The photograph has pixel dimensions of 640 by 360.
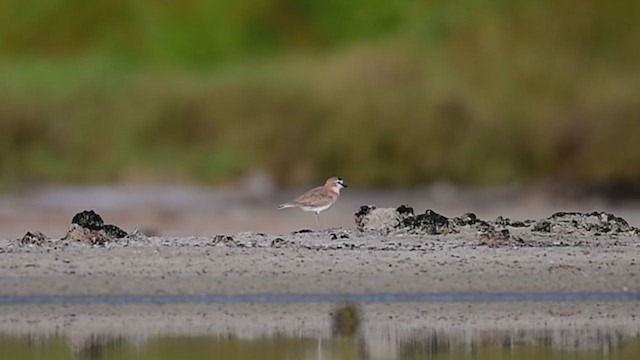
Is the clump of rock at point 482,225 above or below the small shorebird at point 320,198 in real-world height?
below

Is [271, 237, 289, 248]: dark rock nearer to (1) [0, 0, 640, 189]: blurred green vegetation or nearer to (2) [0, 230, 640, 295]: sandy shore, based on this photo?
(2) [0, 230, 640, 295]: sandy shore

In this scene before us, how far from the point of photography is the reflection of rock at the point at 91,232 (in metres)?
14.2

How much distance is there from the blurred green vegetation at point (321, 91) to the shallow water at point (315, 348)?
633 centimetres

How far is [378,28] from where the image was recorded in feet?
63.3

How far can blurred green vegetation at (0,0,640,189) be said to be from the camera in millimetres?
18203

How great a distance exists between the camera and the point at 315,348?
11.4 meters

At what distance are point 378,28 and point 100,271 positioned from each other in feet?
21.4

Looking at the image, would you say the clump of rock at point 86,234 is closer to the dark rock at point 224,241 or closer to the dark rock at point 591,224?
the dark rock at point 224,241

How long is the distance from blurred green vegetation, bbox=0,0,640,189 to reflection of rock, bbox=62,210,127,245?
3.58 metres

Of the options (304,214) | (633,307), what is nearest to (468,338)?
(633,307)

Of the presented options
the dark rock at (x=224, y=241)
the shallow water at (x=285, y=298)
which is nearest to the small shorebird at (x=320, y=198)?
the dark rock at (x=224, y=241)

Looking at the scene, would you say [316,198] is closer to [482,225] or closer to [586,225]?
[482,225]

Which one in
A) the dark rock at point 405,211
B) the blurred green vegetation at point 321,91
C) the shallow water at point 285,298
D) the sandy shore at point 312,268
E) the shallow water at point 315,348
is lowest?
the shallow water at point 315,348

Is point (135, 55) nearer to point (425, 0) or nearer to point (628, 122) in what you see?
point (425, 0)
